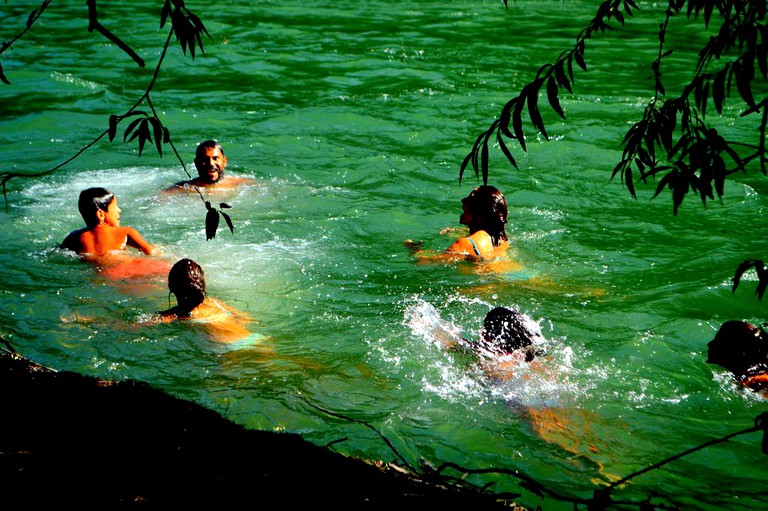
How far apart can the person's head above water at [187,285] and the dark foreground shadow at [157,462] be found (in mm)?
2880

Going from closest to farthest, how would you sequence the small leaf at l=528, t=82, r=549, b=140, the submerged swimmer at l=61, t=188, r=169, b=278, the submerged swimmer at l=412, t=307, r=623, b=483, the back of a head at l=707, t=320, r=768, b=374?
the small leaf at l=528, t=82, r=549, b=140 < the submerged swimmer at l=412, t=307, r=623, b=483 < the back of a head at l=707, t=320, r=768, b=374 < the submerged swimmer at l=61, t=188, r=169, b=278

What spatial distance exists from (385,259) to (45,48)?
13.6 metres

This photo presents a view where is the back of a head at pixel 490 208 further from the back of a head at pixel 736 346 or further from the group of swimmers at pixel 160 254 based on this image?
the back of a head at pixel 736 346

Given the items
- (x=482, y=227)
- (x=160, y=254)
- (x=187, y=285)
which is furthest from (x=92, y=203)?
(x=482, y=227)

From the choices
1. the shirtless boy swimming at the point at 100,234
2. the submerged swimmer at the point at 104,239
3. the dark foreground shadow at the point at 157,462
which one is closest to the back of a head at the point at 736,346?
the dark foreground shadow at the point at 157,462

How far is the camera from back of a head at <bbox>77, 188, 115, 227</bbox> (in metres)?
9.66

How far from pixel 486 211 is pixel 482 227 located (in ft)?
0.62

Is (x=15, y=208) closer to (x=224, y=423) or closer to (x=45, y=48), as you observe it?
(x=224, y=423)

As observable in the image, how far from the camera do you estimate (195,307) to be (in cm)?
812

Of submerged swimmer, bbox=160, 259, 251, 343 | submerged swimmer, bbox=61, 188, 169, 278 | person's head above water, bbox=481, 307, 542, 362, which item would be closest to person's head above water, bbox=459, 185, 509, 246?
person's head above water, bbox=481, 307, 542, 362

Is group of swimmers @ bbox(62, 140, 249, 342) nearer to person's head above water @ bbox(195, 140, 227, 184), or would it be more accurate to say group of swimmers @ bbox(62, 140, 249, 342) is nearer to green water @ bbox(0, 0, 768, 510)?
person's head above water @ bbox(195, 140, 227, 184)

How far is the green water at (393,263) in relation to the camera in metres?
6.64

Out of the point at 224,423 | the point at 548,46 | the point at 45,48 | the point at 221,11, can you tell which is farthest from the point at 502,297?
the point at 221,11

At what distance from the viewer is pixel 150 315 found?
333 inches
